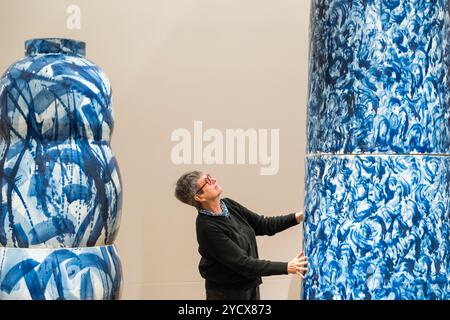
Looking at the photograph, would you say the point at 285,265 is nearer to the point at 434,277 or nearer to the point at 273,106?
the point at 434,277

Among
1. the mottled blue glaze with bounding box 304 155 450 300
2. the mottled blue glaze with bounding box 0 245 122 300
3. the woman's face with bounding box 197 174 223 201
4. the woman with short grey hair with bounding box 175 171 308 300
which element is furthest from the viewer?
the woman's face with bounding box 197 174 223 201

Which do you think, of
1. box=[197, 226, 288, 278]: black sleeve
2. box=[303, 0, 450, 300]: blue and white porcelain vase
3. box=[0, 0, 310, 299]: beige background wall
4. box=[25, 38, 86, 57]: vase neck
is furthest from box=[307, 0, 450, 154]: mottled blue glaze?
box=[0, 0, 310, 299]: beige background wall

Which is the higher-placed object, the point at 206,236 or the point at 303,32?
the point at 303,32

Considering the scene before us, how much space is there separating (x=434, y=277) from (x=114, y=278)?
115cm

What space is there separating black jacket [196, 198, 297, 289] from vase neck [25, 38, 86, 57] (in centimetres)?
98

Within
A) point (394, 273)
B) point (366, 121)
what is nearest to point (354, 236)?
point (394, 273)

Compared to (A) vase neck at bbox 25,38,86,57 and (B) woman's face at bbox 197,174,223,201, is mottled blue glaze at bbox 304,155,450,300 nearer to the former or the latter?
(B) woman's face at bbox 197,174,223,201

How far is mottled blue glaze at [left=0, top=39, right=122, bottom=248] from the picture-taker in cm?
296

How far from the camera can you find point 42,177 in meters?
2.96

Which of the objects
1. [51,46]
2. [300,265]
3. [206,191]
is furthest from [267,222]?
[51,46]

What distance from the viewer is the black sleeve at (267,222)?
3.86m

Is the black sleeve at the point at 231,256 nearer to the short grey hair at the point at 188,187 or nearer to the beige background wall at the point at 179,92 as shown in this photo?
the short grey hair at the point at 188,187

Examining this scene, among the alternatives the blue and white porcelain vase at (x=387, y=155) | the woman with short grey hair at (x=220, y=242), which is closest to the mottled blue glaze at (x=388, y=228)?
the blue and white porcelain vase at (x=387, y=155)

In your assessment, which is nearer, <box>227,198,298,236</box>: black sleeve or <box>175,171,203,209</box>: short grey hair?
<box>175,171,203,209</box>: short grey hair
